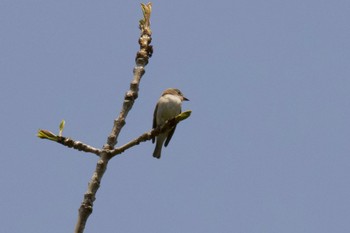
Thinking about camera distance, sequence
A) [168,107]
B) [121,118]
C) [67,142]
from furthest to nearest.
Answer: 1. [168,107]
2. [67,142]
3. [121,118]

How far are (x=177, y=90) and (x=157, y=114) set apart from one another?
1344 millimetres

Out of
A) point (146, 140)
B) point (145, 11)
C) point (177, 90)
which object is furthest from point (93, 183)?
point (177, 90)

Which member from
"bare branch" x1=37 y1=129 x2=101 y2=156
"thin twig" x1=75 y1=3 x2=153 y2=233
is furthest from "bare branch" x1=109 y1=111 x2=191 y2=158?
"bare branch" x1=37 y1=129 x2=101 y2=156

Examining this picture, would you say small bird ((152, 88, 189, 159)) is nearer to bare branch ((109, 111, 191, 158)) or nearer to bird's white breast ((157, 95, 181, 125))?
bird's white breast ((157, 95, 181, 125))

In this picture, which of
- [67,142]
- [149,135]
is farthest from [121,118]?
[67,142]

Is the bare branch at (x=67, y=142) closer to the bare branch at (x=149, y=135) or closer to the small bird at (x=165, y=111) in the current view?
the bare branch at (x=149, y=135)

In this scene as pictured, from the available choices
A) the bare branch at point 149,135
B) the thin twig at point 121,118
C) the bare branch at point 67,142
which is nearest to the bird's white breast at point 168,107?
the thin twig at point 121,118

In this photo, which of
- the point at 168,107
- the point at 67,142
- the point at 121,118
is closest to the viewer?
the point at 121,118

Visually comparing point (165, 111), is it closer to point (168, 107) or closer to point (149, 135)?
point (168, 107)

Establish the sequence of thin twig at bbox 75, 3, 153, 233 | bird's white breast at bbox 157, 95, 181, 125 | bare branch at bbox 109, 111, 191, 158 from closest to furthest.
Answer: thin twig at bbox 75, 3, 153, 233 → bare branch at bbox 109, 111, 191, 158 → bird's white breast at bbox 157, 95, 181, 125

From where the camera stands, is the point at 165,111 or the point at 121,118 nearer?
the point at 121,118

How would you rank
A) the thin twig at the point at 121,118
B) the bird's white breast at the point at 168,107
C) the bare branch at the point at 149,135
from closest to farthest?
the thin twig at the point at 121,118, the bare branch at the point at 149,135, the bird's white breast at the point at 168,107

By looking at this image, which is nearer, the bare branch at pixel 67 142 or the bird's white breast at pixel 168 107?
the bare branch at pixel 67 142

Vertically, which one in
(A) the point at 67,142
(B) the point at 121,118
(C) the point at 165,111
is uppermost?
(C) the point at 165,111
